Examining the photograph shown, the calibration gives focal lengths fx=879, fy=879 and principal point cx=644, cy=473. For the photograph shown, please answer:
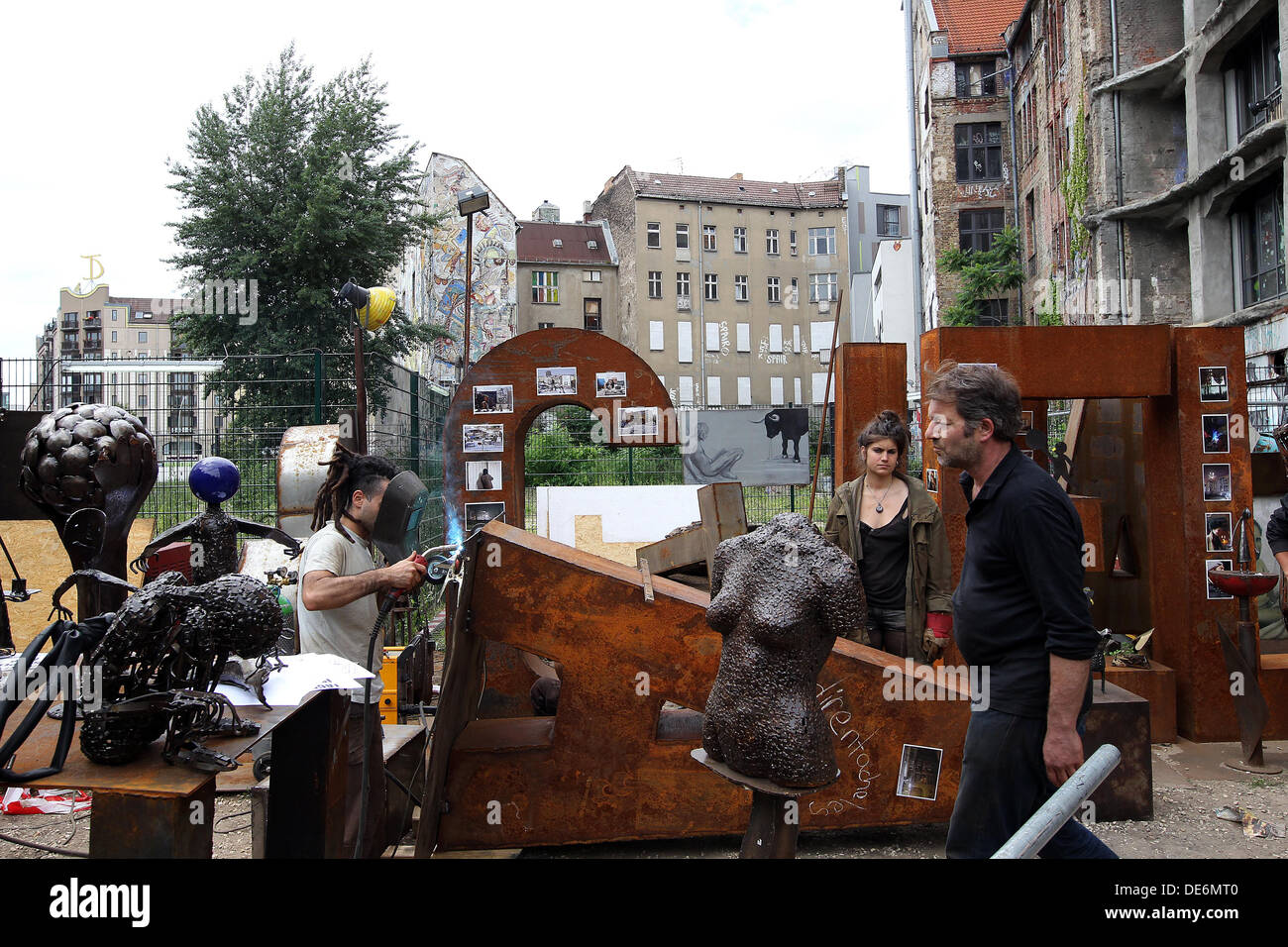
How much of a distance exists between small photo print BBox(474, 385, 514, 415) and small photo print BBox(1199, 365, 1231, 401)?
14.8ft

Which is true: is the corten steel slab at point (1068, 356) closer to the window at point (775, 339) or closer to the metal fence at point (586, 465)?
the metal fence at point (586, 465)

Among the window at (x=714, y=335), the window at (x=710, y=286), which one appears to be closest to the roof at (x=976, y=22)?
the window at (x=710, y=286)

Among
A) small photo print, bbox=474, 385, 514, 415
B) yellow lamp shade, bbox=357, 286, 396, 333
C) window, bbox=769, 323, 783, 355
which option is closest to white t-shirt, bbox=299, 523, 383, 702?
small photo print, bbox=474, 385, 514, 415

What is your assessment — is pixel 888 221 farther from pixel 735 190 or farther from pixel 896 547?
pixel 896 547

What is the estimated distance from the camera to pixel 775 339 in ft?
149

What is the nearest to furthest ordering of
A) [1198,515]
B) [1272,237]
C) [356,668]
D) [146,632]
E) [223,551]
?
[146,632], [356,668], [223,551], [1198,515], [1272,237]

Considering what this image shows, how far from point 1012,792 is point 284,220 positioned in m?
19.4

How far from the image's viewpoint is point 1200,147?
19750mm

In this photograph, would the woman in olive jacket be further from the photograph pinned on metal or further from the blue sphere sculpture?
the photograph pinned on metal

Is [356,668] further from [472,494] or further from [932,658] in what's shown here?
[932,658]

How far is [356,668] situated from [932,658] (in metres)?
2.81

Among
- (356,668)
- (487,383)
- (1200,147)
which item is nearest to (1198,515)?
(487,383)

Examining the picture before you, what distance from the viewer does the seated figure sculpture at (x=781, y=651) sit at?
239cm
